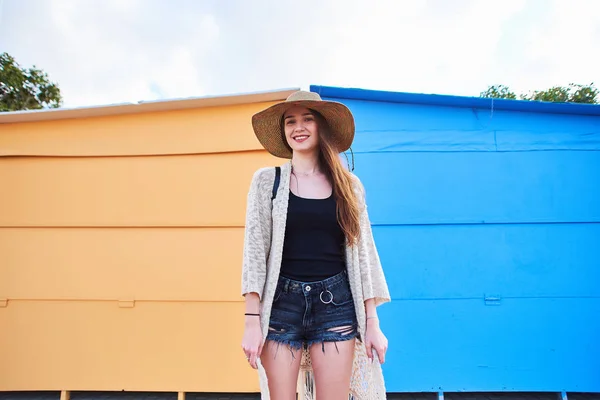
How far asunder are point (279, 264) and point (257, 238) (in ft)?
0.46

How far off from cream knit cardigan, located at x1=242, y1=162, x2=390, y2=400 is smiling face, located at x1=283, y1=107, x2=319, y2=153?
114 mm

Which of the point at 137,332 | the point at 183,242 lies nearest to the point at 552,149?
the point at 183,242

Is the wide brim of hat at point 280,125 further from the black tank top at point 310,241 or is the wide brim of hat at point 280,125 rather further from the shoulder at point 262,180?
the black tank top at point 310,241

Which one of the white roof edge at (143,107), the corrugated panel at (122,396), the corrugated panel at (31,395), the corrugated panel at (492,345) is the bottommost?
the corrugated panel at (122,396)

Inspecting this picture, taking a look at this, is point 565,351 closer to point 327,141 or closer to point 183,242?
point 327,141

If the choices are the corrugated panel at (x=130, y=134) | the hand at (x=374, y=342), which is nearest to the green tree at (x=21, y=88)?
the corrugated panel at (x=130, y=134)

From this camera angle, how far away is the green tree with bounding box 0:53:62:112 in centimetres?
1015

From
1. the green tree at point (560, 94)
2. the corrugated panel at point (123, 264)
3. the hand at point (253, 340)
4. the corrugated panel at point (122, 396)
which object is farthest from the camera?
the green tree at point (560, 94)

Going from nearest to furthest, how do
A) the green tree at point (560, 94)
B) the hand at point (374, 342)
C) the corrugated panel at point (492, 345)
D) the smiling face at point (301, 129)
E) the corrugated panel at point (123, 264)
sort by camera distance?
the hand at point (374, 342), the smiling face at point (301, 129), the corrugated panel at point (492, 345), the corrugated panel at point (123, 264), the green tree at point (560, 94)

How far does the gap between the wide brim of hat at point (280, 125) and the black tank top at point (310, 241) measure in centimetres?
43

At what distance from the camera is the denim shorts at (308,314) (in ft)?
4.23

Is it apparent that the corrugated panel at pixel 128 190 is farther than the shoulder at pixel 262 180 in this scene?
Yes

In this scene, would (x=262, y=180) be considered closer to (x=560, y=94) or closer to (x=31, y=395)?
(x=31, y=395)

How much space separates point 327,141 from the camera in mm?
1552
